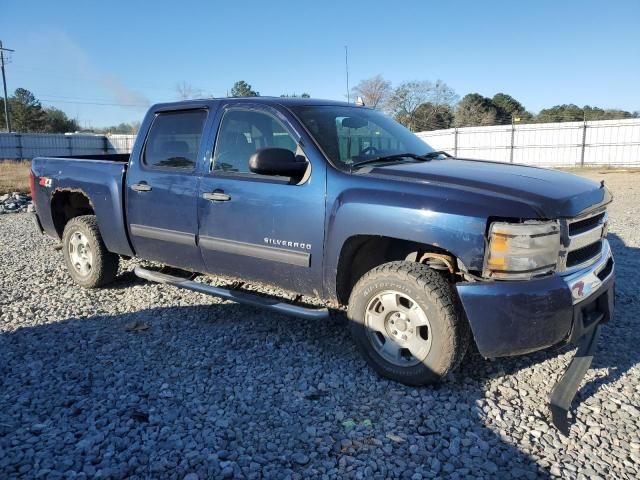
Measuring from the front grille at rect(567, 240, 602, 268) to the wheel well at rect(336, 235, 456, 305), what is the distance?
2.35 feet

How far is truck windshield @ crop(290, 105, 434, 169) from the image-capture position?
383 cm

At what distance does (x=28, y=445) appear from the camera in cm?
279

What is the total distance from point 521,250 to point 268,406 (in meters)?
1.82

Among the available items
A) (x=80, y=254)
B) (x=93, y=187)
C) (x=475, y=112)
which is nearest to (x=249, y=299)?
(x=93, y=187)

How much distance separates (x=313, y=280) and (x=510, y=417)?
1591mm

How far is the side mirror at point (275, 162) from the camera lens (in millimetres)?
3564

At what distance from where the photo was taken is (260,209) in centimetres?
387

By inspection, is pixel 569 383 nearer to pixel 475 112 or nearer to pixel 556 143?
pixel 556 143

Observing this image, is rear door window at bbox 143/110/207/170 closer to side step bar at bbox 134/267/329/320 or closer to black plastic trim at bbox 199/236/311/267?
black plastic trim at bbox 199/236/311/267

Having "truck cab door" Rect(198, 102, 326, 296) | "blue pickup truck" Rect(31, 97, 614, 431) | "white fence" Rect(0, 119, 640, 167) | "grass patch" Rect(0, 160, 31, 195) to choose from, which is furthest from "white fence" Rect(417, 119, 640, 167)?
"truck cab door" Rect(198, 102, 326, 296)

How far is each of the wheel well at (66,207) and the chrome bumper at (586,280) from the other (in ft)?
16.3

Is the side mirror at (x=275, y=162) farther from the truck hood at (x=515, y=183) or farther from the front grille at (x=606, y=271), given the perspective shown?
the front grille at (x=606, y=271)

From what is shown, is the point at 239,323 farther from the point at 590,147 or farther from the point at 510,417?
the point at 590,147

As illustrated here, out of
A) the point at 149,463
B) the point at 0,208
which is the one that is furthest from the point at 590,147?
the point at 149,463
